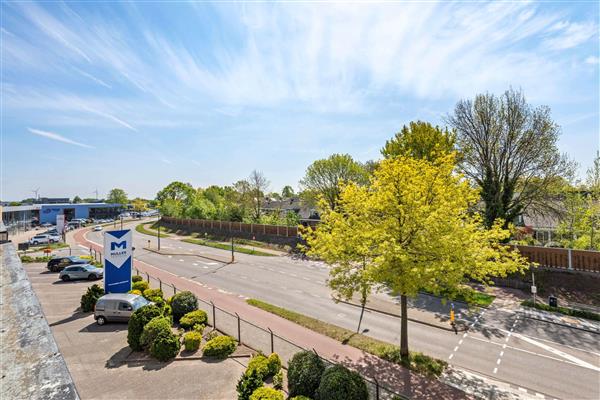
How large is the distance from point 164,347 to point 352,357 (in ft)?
30.1

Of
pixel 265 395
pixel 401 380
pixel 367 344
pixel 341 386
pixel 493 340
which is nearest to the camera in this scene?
pixel 341 386

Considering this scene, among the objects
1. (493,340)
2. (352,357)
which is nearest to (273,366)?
(352,357)

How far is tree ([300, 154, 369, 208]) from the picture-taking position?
54531 millimetres

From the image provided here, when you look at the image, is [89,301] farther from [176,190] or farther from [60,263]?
[176,190]

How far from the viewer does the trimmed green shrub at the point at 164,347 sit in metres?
14.1

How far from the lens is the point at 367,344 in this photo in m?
16.7

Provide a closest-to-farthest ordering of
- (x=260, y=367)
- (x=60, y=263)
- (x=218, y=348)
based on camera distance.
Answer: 1. (x=260, y=367)
2. (x=218, y=348)
3. (x=60, y=263)

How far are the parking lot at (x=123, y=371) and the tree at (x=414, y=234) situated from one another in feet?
23.5

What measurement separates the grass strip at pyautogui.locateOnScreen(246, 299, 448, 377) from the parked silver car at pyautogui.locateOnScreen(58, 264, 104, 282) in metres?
20.5

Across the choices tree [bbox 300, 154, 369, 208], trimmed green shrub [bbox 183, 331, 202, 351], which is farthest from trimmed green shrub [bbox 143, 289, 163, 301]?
tree [bbox 300, 154, 369, 208]

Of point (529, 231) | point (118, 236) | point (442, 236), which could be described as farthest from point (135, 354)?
point (529, 231)

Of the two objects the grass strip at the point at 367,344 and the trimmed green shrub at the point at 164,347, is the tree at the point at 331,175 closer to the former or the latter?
the grass strip at the point at 367,344

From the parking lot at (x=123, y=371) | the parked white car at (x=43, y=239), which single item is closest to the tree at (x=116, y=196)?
the parked white car at (x=43, y=239)

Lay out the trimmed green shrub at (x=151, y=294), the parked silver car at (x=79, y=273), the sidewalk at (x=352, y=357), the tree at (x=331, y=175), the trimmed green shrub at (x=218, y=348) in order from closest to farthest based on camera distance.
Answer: the sidewalk at (x=352, y=357) < the trimmed green shrub at (x=218, y=348) < the trimmed green shrub at (x=151, y=294) < the parked silver car at (x=79, y=273) < the tree at (x=331, y=175)
